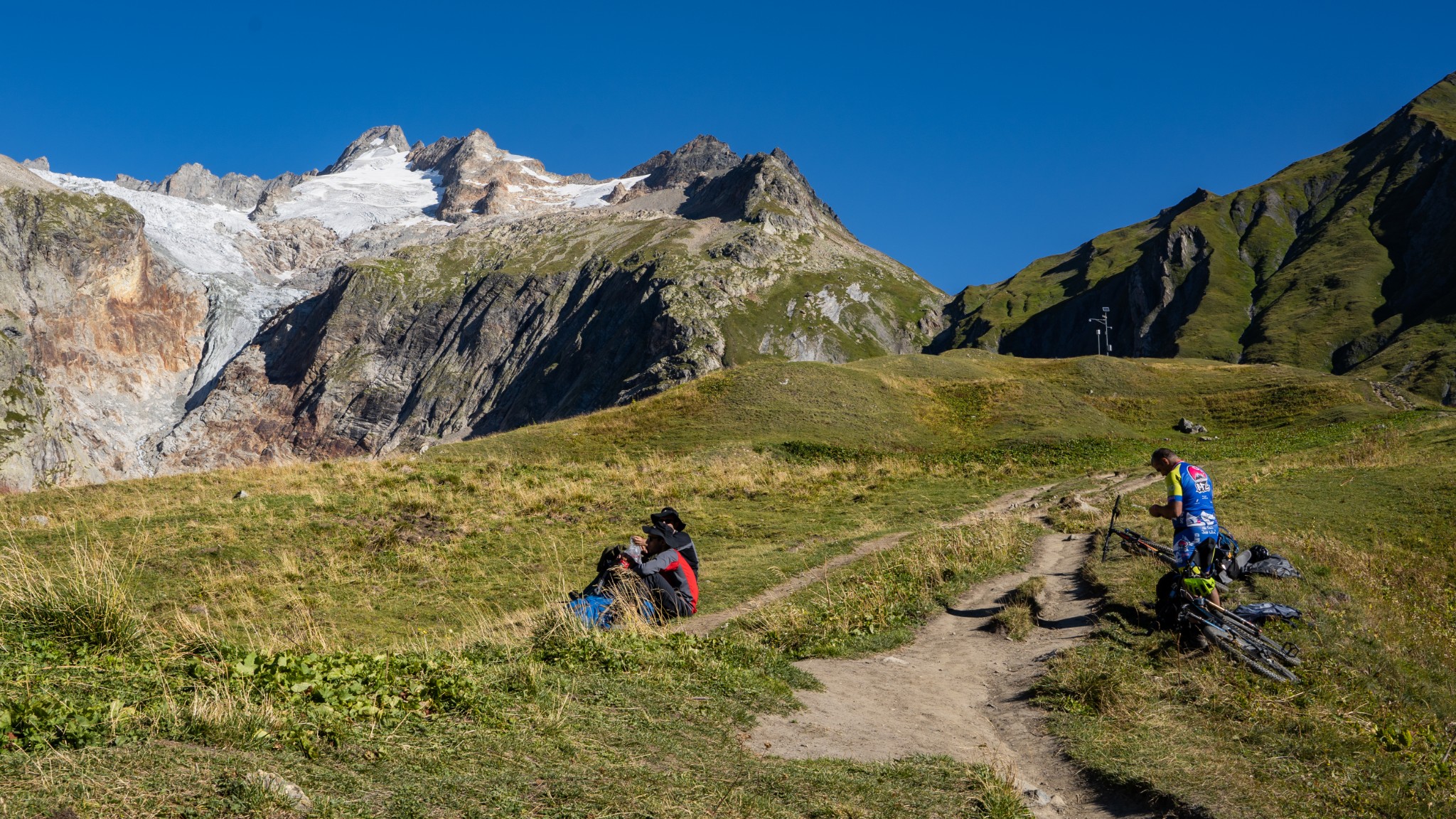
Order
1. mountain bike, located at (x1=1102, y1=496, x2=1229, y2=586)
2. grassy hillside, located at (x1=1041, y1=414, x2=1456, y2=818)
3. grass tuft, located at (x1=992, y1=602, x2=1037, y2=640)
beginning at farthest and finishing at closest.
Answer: grass tuft, located at (x1=992, y1=602, x2=1037, y2=640), mountain bike, located at (x1=1102, y1=496, x2=1229, y2=586), grassy hillside, located at (x1=1041, y1=414, x2=1456, y2=818)

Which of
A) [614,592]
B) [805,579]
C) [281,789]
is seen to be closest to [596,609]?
[614,592]

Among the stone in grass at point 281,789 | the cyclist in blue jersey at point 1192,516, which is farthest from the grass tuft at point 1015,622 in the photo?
the stone in grass at point 281,789

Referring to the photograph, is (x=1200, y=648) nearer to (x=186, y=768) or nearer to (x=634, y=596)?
(x=634, y=596)

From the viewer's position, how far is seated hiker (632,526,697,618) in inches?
572

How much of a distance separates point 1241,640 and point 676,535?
8.76m

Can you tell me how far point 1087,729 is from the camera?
9.52 meters

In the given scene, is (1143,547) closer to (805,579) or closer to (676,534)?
(805,579)

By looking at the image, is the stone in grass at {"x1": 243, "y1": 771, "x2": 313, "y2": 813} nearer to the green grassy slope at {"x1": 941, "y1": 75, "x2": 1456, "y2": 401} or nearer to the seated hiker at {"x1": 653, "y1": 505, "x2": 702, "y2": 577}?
the seated hiker at {"x1": 653, "y1": 505, "x2": 702, "y2": 577}

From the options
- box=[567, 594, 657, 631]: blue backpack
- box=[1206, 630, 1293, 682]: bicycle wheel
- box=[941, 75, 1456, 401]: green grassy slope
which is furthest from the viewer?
box=[941, 75, 1456, 401]: green grassy slope

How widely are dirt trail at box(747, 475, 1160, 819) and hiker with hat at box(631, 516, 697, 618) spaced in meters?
2.93

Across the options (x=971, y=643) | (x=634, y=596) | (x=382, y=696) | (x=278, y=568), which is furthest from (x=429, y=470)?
(x=382, y=696)

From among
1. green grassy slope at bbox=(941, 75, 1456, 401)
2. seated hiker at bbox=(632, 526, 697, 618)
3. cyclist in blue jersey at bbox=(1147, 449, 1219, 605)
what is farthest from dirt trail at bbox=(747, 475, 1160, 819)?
green grassy slope at bbox=(941, 75, 1456, 401)

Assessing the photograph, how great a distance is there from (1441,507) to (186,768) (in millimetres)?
26859

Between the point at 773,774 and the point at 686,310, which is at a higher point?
the point at 686,310
